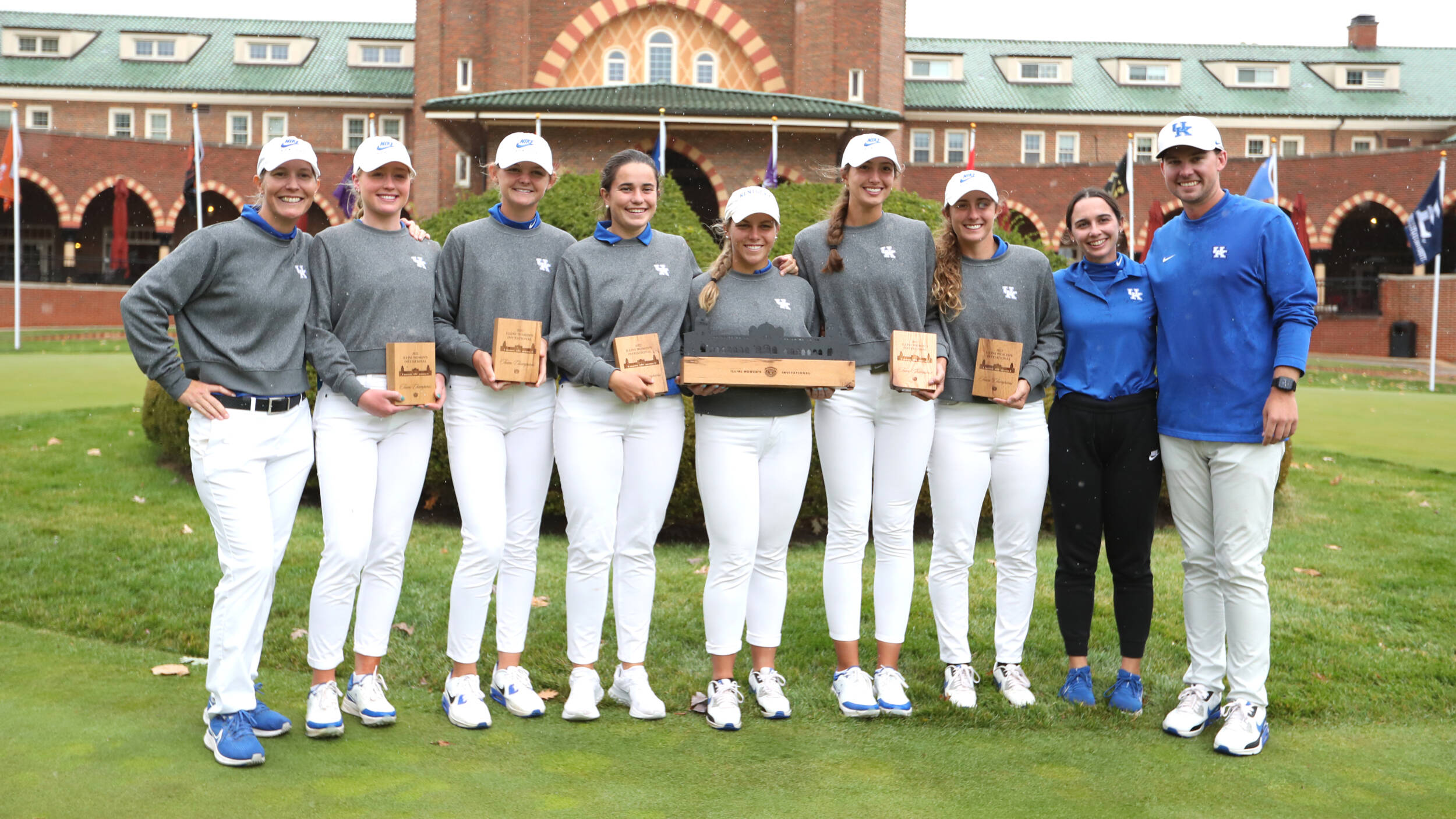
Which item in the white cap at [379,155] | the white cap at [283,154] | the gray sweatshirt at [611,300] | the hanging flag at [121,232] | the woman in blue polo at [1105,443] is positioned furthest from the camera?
the hanging flag at [121,232]

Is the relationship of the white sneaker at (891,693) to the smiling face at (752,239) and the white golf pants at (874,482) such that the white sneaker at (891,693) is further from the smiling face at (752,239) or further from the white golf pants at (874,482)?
the smiling face at (752,239)

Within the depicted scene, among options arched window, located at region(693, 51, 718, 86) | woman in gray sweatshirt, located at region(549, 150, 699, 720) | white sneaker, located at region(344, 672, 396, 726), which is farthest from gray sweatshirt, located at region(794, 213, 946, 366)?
arched window, located at region(693, 51, 718, 86)

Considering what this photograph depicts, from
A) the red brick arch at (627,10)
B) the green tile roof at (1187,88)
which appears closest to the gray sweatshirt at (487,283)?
the red brick arch at (627,10)

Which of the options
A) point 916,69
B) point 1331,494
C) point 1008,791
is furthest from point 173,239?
point 1008,791

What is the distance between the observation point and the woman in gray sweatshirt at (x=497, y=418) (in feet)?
14.7

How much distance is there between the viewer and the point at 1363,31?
4847cm

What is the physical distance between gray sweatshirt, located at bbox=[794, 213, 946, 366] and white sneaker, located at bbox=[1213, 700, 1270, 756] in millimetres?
1818

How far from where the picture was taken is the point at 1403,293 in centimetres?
3281

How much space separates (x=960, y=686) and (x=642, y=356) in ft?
6.47

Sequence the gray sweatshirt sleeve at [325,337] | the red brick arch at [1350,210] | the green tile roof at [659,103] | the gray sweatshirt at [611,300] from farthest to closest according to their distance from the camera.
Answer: the red brick arch at [1350,210]
the green tile roof at [659,103]
the gray sweatshirt at [611,300]
the gray sweatshirt sleeve at [325,337]

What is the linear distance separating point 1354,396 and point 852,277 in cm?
1669

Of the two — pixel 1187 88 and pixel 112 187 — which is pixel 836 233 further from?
pixel 1187 88

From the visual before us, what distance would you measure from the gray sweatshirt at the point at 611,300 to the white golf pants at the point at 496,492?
26cm

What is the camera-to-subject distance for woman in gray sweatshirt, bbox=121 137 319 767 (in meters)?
4.00
